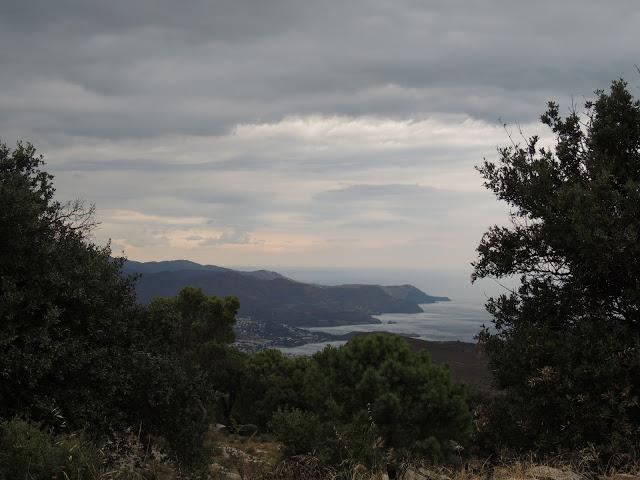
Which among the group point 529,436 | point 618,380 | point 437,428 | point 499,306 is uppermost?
point 499,306

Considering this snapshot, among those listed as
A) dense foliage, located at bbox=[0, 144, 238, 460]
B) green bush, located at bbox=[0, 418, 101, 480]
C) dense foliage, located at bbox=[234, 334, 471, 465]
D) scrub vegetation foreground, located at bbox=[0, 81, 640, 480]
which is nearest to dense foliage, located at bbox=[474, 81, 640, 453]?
scrub vegetation foreground, located at bbox=[0, 81, 640, 480]

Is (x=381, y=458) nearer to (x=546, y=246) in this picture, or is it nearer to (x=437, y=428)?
(x=546, y=246)

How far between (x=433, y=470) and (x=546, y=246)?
647 cm

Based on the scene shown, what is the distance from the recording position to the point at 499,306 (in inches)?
494

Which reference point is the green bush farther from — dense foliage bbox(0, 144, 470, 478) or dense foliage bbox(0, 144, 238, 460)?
dense foliage bbox(0, 144, 238, 460)

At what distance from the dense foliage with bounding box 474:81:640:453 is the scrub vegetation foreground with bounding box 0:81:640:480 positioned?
0.11ft

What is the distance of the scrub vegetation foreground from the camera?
320 inches

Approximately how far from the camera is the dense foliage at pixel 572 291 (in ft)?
31.7

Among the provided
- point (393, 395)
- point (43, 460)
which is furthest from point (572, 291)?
point (393, 395)

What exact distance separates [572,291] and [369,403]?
537 cm

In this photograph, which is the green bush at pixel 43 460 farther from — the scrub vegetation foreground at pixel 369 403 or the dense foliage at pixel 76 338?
the dense foliage at pixel 76 338

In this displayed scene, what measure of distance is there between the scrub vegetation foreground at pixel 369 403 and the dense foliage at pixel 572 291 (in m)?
0.03

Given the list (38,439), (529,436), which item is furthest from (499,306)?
(38,439)

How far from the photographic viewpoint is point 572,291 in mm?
11758
